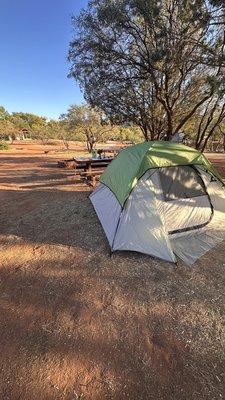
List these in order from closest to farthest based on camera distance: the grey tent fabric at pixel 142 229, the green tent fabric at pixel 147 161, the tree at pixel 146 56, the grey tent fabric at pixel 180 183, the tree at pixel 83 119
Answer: the grey tent fabric at pixel 142 229 → the green tent fabric at pixel 147 161 → the grey tent fabric at pixel 180 183 → the tree at pixel 146 56 → the tree at pixel 83 119

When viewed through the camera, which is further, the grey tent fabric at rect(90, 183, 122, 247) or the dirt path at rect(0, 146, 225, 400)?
the grey tent fabric at rect(90, 183, 122, 247)

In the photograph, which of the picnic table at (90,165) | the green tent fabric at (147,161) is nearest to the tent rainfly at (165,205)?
the green tent fabric at (147,161)

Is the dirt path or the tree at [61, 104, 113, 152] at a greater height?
the tree at [61, 104, 113, 152]

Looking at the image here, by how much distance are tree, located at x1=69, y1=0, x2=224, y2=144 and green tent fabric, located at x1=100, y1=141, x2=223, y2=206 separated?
3514 mm

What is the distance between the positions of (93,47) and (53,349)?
10135 millimetres

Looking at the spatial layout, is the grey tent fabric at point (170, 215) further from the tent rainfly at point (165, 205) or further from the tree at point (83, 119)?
the tree at point (83, 119)

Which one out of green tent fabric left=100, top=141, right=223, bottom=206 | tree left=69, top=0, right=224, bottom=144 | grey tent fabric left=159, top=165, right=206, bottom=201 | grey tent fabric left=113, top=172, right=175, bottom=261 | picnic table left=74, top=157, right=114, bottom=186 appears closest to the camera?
grey tent fabric left=113, top=172, right=175, bottom=261

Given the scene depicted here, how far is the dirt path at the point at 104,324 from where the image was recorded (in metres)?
2.39

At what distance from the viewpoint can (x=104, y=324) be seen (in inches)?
120

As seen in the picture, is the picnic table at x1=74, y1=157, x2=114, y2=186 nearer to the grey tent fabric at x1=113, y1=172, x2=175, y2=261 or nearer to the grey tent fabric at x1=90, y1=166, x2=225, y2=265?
the grey tent fabric at x1=90, y1=166, x2=225, y2=265

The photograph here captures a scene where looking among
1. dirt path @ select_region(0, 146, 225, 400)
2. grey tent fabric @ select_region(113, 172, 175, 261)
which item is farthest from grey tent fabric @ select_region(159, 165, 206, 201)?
dirt path @ select_region(0, 146, 225, 400)

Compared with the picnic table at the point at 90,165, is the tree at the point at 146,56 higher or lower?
higher

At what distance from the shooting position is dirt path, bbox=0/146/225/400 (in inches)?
94.0

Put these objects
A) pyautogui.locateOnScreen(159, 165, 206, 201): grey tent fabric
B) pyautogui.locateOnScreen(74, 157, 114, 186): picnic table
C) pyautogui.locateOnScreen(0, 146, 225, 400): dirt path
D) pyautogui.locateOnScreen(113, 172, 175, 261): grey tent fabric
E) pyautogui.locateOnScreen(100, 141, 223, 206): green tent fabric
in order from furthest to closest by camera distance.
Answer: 1. pyautogui.locateOnScreen(74, 157, 114, 186): picnic table
2. pyautogui.locateOnScreen(159, 165, 206, 201): grey tent fabric
3. pyautogui.locateOnScreen(100, 141, 223, 206): green tent fabric
4. pyautogui.locateOnScreen(113, 172, 175, 261): grey tent fabric
5. pyautogui.locateOnScreen(0, 146, 225, 400): dirt path
